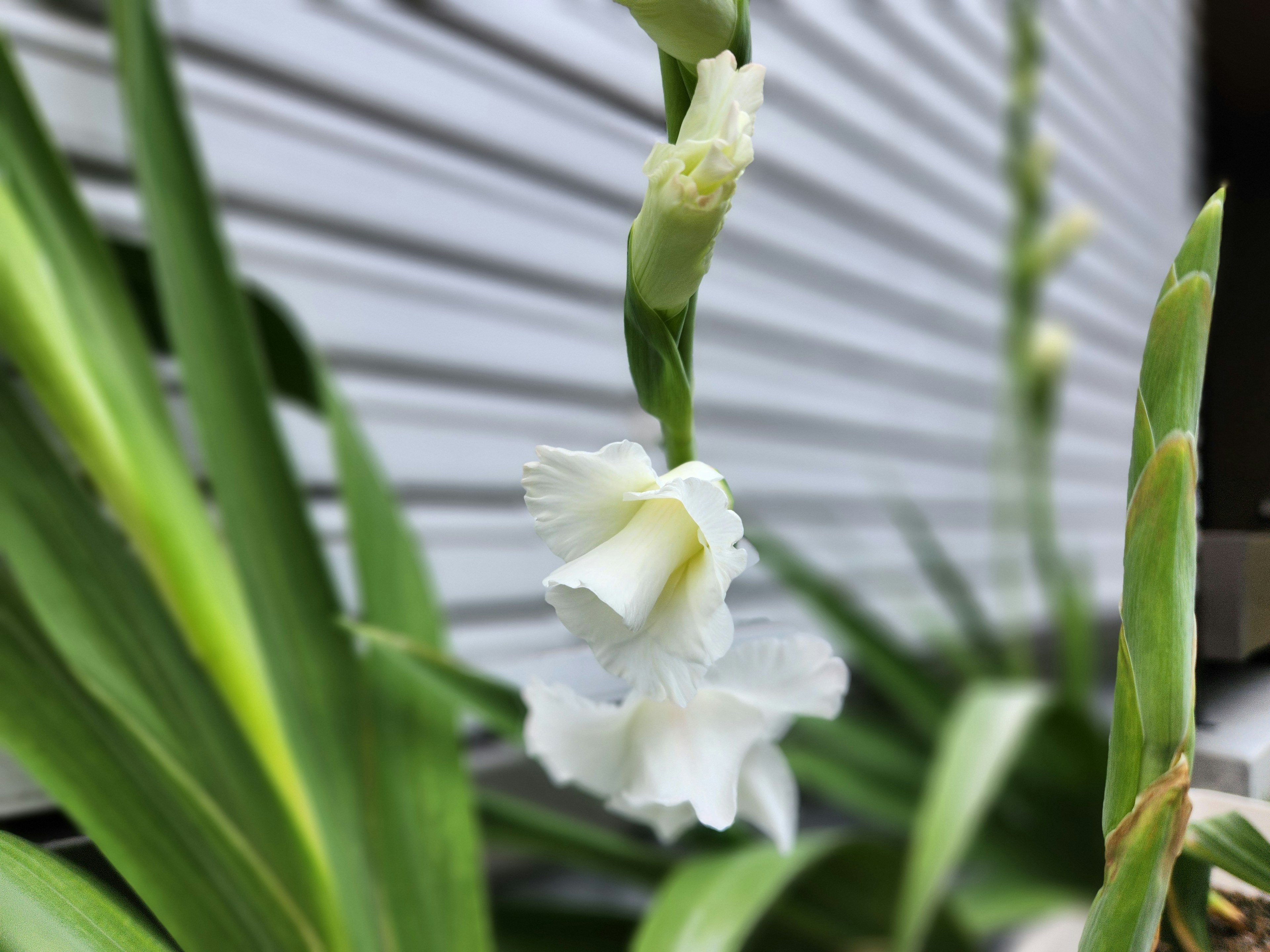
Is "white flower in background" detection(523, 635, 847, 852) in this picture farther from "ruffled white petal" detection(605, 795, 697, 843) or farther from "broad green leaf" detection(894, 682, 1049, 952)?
"broad green leaf" detection(894, 682, 1049, 952)

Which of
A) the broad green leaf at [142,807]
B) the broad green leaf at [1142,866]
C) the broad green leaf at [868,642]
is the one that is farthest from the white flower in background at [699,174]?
the broad green leaf at [868,642]

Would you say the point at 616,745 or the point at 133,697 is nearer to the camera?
the point at 616,745

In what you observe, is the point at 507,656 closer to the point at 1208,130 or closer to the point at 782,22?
the point at 1208,130

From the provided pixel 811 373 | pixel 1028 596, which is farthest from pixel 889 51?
pixel 1028 596

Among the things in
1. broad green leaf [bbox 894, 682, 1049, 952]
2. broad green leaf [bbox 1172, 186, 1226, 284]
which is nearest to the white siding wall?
broad green leaf [bbox 1172, 186, 1226, 284]

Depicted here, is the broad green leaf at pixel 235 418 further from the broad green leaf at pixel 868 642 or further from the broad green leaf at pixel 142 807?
→ the broad green leaf at pixel 868 642

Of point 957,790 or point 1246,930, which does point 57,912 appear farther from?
point 957,790

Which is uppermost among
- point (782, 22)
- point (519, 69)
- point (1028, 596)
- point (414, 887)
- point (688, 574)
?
point (782, 22)

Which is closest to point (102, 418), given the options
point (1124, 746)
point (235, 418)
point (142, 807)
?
point (235, 418)
